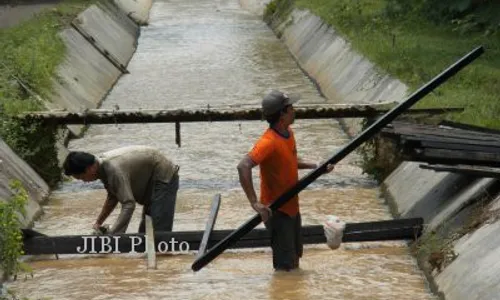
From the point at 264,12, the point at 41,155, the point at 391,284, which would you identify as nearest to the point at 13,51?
the point at 41,155

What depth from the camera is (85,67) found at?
94.3 feet

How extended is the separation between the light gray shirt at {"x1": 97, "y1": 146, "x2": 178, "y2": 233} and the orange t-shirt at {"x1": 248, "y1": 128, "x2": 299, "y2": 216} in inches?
67.8

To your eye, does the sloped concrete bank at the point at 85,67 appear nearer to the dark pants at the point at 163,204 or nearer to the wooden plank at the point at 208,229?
the dark pants at the point at 163,204

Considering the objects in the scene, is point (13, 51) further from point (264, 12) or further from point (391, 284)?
point (264, 12)

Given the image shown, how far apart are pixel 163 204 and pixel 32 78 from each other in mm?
10920

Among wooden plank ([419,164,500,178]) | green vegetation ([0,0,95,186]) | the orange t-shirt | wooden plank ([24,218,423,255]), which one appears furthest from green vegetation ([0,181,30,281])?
green vegetation ([0,0,95,186])

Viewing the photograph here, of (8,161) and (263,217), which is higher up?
(263,217)

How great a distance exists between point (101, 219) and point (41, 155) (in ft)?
18.7

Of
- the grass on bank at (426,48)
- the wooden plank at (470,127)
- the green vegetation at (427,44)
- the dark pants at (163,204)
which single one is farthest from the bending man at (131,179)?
the grass on bank at (426,48)

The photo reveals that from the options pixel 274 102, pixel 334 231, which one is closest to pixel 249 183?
pixel 274 102

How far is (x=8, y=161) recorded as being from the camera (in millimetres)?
16281

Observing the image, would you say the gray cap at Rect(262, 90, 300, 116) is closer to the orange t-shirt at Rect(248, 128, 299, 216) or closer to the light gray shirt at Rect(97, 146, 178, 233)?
the orange t-shirt at Rect(248, 128, 299, 216)

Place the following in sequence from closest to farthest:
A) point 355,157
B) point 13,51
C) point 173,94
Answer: point 355,157
point 13,51
point 173,94

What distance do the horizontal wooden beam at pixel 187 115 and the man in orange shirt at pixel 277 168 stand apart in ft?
21.7
